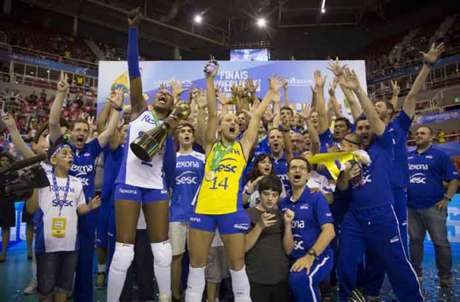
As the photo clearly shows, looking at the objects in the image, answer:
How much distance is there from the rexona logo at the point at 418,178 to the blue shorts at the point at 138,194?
408cm

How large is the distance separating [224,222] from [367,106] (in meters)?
1.83

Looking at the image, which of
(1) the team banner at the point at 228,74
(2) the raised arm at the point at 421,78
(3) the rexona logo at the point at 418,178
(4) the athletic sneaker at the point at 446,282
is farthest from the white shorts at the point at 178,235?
(1) the team banner at the point at 228,74

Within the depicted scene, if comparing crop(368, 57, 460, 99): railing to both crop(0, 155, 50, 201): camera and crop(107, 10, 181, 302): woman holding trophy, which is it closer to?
crop(107, 10, 181, 302): woman holding trophy

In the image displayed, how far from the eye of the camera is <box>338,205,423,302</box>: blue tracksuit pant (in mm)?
3574

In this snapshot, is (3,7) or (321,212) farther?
(3,7)

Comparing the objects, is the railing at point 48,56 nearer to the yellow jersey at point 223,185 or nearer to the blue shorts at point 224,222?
the yellow jersey at point 223,185

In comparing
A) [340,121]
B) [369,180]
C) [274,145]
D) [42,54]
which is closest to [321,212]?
[369,180]

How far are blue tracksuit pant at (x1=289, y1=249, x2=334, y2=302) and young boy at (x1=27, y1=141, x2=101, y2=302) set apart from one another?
2068mm

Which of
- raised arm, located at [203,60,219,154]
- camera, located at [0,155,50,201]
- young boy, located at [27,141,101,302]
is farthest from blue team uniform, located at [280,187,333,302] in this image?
camera, located at [0,155,50,201]

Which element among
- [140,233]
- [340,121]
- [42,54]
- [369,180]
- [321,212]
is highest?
[42,54]

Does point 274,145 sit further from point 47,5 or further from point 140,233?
point 47,5

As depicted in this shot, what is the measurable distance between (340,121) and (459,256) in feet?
13.7

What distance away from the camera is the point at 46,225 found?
356cm

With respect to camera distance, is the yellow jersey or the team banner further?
the team banner
